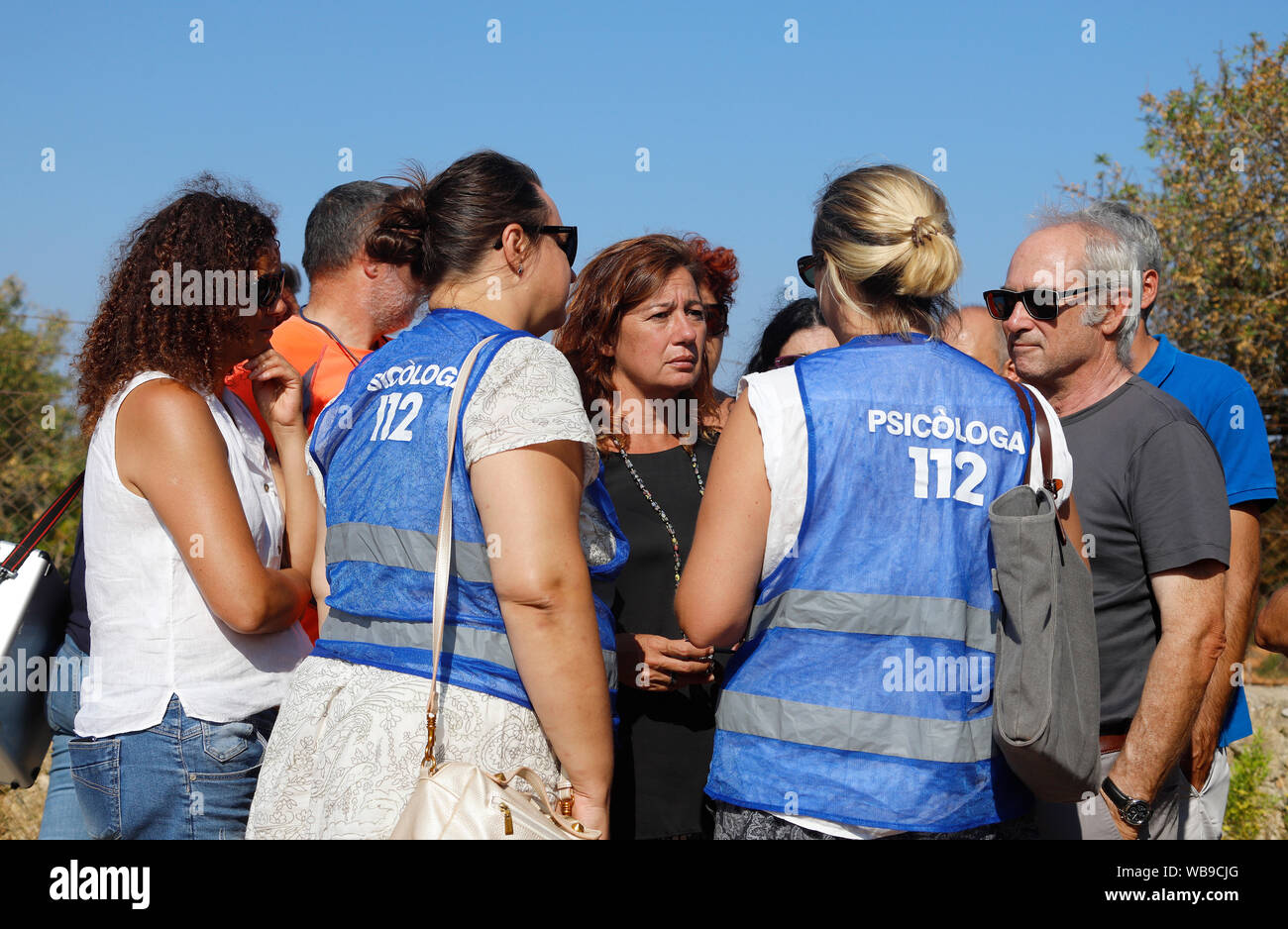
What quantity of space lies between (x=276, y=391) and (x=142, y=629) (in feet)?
2.41


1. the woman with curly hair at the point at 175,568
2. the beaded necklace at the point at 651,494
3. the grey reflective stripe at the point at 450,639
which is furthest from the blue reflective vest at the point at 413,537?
the beaded necklace at the point at 651,494

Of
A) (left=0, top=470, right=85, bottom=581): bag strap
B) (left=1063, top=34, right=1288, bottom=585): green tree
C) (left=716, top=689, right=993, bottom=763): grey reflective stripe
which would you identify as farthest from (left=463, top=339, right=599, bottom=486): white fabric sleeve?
(left=1063, top=34, right=1288, bottom=585): green tree

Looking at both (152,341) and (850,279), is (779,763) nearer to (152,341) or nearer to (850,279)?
(850,279)

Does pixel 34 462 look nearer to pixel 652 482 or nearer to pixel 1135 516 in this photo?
pixel 652 482

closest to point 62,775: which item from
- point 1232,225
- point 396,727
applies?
point 396,727

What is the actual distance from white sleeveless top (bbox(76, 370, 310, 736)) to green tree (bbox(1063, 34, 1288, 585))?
827cm

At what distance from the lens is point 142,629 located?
2393 mm

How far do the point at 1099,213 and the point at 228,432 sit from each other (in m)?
2.52

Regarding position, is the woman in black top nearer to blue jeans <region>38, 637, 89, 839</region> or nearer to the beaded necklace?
the beaded necklace

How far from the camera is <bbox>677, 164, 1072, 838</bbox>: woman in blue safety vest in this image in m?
2.04

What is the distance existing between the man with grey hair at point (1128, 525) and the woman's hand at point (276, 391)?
79.3 inches
